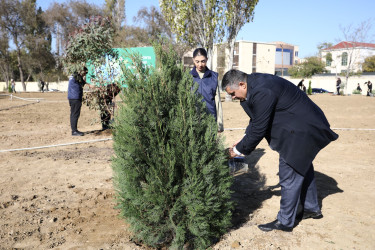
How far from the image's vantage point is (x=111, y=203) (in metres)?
3.85

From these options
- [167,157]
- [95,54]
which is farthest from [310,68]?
[167,157]

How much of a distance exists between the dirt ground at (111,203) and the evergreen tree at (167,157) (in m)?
0.45

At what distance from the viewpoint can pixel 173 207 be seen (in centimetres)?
260

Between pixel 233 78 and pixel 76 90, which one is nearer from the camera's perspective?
pixel 233 78

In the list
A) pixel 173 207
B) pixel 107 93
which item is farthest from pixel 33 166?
pixel 173 207

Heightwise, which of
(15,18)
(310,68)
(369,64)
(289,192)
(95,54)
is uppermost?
(15,18)

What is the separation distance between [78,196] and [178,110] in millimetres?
2333

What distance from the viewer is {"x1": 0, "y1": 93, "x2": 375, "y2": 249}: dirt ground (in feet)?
9.73

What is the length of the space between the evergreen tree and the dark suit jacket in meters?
0.45

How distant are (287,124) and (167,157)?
126cm

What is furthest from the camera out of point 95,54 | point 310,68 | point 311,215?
point 310,68

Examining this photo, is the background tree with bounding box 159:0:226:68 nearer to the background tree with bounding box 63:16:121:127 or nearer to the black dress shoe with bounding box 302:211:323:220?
the background tree with bounding box 63:16:121:127

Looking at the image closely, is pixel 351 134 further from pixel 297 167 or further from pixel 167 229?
pixel 167 229

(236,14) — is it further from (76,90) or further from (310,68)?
(310,68)
